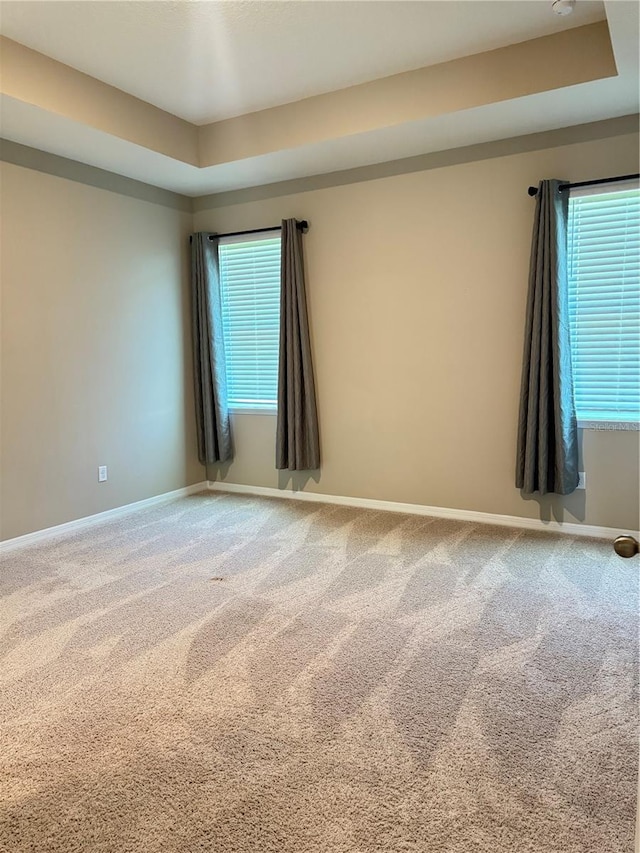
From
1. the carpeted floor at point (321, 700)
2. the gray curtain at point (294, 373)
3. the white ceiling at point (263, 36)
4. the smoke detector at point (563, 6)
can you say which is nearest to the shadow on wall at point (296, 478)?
the gray curtain at point (294, 373)

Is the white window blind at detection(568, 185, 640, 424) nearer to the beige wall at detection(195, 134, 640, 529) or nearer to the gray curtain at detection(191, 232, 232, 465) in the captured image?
the beige wall at detection(195, 134, 640, 529)

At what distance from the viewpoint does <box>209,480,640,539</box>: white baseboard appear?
12.9 ft

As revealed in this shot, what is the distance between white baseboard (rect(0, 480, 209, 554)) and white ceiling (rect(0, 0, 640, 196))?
8.25 feet

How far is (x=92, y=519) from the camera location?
4.42 metres

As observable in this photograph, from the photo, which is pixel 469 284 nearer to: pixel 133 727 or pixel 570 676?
pixel 570 676

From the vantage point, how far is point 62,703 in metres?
2.19

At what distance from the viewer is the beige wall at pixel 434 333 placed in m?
3.90

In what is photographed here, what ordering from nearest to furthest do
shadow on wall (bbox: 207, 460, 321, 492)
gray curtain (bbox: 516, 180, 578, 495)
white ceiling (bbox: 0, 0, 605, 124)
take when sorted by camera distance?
white ceiling (bbox: 0, 0, 605, 124) < gray curtain (bbox: 516, 180, 578, 495) < shadow on wall (bbox: 207, 460, 321, 492)

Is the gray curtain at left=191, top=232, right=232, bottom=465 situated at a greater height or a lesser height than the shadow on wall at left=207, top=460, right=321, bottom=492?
greater

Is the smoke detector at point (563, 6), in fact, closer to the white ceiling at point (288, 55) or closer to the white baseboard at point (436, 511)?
the white ceiling at point (288, 55)

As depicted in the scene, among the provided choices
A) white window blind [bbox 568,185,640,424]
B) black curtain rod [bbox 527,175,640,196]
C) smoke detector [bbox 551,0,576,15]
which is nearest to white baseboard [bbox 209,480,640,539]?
white window blind [bbox 568,185,640,424]

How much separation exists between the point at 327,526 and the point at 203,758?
2442 mm

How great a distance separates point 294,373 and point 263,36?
2.28 m

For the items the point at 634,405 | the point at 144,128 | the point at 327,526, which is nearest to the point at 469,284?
the point at 634,405
